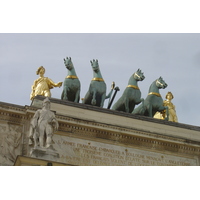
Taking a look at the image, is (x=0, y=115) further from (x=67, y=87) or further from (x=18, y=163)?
(x=18, y=163)

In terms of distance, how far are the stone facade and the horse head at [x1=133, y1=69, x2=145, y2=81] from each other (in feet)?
7.54

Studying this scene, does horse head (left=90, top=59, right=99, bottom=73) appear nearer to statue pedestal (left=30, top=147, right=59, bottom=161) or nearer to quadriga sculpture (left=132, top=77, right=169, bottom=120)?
quadriga sculpture (left=132, top=77, right=169, bottom=120)

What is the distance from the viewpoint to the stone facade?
26.9m

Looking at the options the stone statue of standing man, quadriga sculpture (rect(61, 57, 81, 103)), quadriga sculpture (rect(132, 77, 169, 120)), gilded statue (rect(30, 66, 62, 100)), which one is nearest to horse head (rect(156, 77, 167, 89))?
quadriga sculpture (rect(132, 77, 169, 120))

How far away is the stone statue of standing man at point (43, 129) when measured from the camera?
22.4 metres

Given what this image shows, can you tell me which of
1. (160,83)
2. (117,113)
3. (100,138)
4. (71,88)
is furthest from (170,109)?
(100,138)

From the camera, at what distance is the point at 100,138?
27703 millimetres

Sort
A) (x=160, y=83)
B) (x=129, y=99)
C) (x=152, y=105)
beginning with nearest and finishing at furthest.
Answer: (x=129, y=99)
(x=152, y=105)
(x=160, y=83)

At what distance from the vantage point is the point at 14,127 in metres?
27.3

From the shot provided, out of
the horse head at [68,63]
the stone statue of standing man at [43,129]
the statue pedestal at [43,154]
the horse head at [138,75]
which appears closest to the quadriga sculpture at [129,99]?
Result: the horse head at [138,75]

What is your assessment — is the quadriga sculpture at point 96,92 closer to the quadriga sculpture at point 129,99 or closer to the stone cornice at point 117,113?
the quadriga sculpture at point 129,99

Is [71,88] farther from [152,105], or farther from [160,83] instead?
[160,83]

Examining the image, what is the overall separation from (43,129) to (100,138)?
5.35 metres

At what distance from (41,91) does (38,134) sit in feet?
23.5
